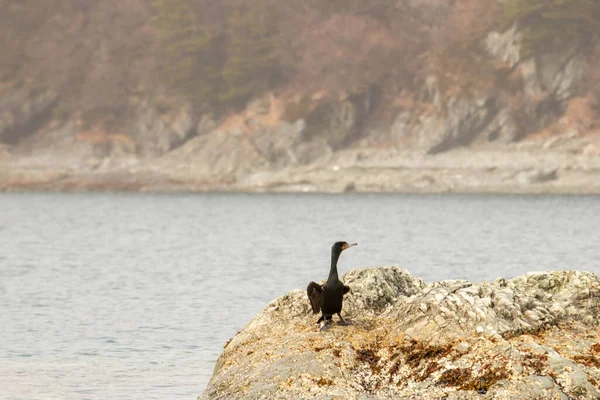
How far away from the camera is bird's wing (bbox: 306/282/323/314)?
14266 millimetres

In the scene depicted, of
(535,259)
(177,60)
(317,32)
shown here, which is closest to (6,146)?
(177,60)

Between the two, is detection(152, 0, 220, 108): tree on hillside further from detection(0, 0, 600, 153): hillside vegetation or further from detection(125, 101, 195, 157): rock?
detection(125, 101, 195, 157): rock

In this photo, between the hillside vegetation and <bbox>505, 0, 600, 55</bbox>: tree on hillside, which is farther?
the hillside vegetation

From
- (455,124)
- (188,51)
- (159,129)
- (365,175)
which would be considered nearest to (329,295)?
(365,175)

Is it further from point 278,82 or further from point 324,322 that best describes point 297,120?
point 324,322

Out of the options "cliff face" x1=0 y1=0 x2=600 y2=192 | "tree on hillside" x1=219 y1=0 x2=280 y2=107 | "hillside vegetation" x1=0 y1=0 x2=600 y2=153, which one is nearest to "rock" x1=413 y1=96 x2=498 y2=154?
"cliff face" x1=0 y1=0 x2=600 y2=192

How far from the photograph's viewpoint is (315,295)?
47.3 feet

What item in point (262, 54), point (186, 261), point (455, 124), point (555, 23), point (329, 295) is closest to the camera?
point (329, 295)

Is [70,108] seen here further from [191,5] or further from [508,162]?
[508,162]

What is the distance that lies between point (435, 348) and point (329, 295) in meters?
1.60

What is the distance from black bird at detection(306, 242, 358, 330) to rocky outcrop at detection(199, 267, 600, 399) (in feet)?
0.74

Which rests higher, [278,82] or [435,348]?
[278,82]

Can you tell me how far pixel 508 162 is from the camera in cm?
10894

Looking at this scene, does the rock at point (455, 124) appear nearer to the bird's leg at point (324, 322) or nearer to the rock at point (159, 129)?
the rock at point (159, 129)
